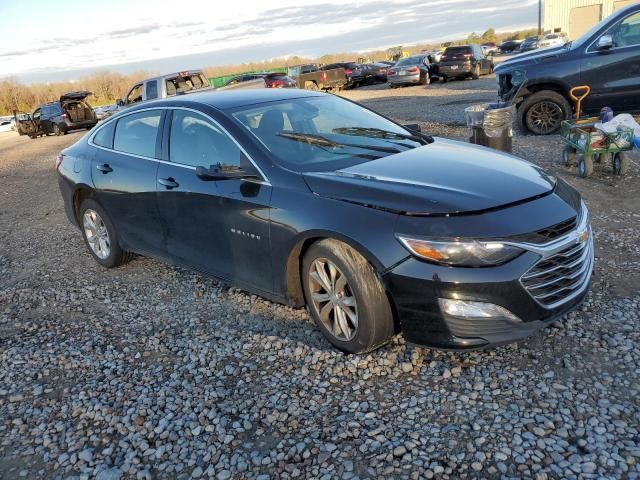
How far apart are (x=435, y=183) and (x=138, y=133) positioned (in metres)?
2.90

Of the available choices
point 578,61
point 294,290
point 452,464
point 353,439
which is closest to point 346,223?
point 294,290

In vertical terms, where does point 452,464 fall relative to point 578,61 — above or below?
below

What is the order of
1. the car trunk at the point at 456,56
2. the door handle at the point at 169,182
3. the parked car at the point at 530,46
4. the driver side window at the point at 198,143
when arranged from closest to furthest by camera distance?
the driver side window at the point at 198,143
the door handle at the point at 169,182
the car trunk at the point at 456,56
the parked car at the point at 530,46

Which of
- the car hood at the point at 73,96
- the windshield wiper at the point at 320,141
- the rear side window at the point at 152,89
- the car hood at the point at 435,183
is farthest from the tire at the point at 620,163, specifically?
the car hood at the point at 73,96

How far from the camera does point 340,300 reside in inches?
137

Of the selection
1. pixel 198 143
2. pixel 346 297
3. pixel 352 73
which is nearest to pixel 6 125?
pixel 352 73

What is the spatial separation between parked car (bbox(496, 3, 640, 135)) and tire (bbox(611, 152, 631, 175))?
104 inches

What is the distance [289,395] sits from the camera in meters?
3.28

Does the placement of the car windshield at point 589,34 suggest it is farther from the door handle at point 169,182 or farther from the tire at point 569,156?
the door handle at point 169,182

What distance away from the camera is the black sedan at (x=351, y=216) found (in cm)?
303

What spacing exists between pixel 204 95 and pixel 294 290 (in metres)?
2.07

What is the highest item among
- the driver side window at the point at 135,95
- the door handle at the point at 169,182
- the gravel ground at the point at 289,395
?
the driver side window at the point at 135,95

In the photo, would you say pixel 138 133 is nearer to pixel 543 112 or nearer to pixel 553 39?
pixel 543 112

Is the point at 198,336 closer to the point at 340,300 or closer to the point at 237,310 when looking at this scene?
the point at 237,310
